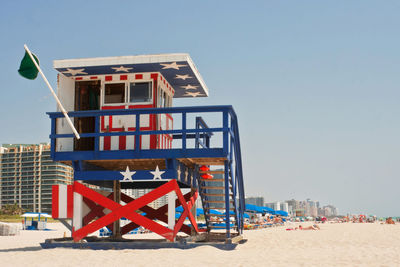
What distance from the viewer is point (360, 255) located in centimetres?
1227

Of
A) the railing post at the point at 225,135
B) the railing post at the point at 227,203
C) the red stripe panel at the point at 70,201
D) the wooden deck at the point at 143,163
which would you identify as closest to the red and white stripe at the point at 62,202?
the red stripe panel at the point at 70,201

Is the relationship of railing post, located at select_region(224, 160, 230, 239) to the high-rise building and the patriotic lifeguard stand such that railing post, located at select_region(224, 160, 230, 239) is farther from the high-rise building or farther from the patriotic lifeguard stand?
the high-rise building

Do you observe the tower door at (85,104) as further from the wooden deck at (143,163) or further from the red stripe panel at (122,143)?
the red stripe panel at (122,143)

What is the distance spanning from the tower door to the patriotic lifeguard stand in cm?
3

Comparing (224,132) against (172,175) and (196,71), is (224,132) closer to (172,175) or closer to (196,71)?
(172,175)

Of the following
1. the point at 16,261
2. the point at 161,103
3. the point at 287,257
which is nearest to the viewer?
the point at 16,261

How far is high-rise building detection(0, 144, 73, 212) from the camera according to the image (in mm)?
Answer: 184875

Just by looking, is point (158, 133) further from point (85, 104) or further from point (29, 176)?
point (29, 176)

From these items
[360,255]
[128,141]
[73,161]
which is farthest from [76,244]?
[360,255]

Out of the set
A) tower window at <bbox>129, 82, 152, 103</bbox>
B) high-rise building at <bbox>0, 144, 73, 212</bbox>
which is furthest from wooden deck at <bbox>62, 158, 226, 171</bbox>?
high-rise building at <bbox>0, 144, 73, 212</bbox>

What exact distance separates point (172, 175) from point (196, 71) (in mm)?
3953

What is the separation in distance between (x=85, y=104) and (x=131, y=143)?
247 centimetres

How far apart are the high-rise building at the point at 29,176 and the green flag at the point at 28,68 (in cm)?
17709

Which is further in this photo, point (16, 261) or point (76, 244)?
point (76, 244)
